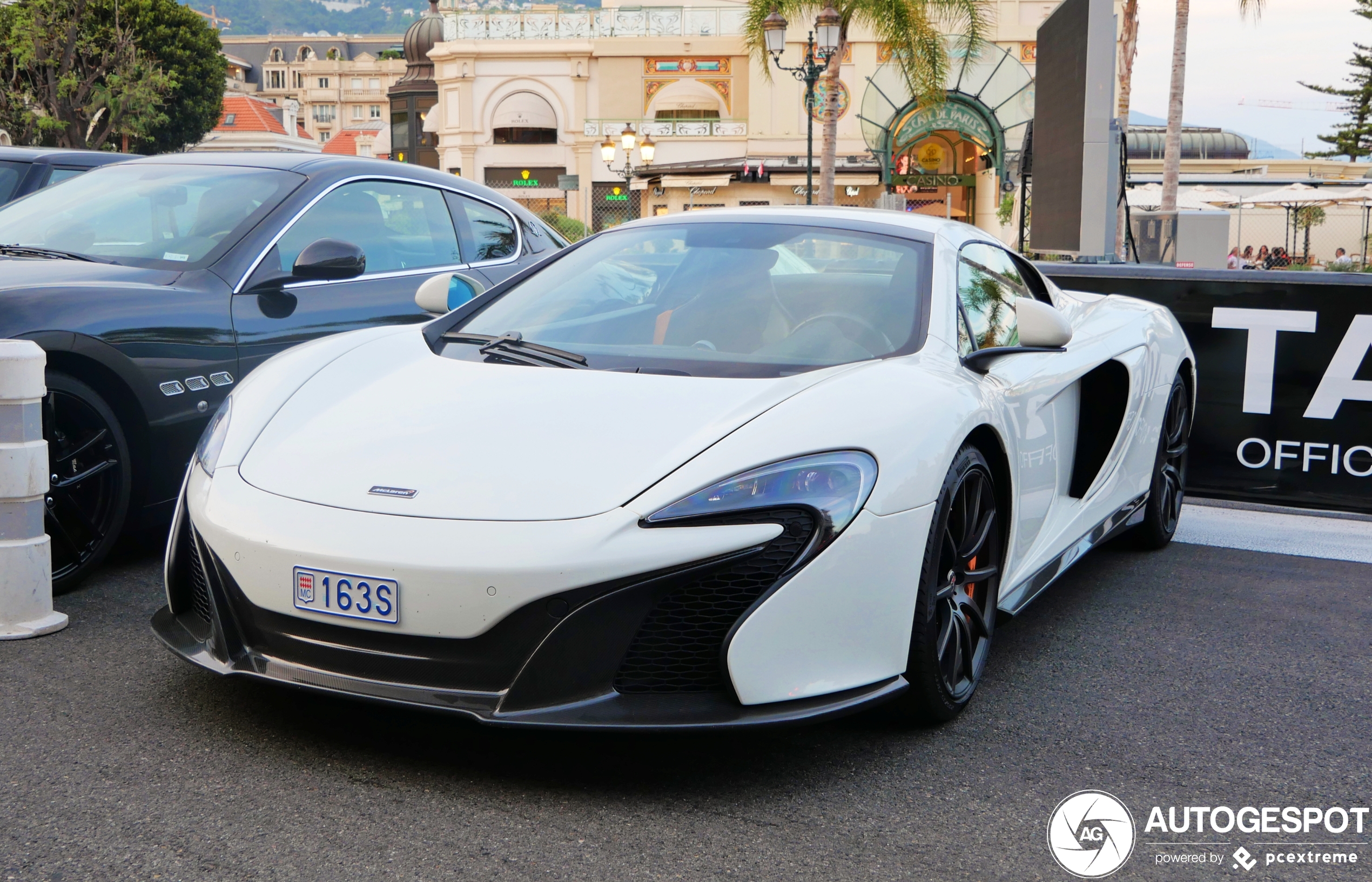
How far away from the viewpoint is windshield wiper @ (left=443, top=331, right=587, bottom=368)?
10.8 ft

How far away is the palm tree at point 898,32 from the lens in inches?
1008

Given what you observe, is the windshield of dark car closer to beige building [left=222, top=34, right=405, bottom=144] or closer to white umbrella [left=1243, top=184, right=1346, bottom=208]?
white umbrella [left=1243, top=184, right=1346, bottom=208]

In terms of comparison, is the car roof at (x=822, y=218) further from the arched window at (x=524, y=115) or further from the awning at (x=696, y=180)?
the arched window at (x=524, y=115)

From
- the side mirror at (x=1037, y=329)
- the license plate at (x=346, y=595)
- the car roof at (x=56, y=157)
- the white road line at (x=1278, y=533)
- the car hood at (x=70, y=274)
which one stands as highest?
the car roof at (x=56, y=157)

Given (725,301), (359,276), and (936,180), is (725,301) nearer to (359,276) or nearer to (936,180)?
(359,276)

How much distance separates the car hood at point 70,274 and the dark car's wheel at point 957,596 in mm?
2806

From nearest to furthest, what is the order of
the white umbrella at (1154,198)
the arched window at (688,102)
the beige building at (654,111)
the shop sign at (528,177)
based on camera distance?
1. the white umbrella at (1154,198)
2. the beige building at (654,111)
3. the arched window at (688,102)
4. the shop sign at (528,177)

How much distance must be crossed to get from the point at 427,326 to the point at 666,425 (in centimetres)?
124

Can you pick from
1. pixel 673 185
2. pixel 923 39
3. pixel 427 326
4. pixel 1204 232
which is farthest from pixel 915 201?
pixel 427 326

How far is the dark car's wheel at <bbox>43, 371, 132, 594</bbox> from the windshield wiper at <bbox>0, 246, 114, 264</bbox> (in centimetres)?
78

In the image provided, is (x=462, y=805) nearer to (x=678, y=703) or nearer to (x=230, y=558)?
(x=678, y=703)

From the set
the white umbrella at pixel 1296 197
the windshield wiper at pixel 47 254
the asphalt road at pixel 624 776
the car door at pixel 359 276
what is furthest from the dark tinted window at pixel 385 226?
the white umbrella at pixel 1296 197

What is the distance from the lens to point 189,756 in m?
2.79

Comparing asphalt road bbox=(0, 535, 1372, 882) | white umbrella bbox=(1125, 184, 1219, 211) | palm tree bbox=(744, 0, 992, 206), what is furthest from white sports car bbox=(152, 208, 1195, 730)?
white umbrella bbox=(1125, 184, 1219, 211)
